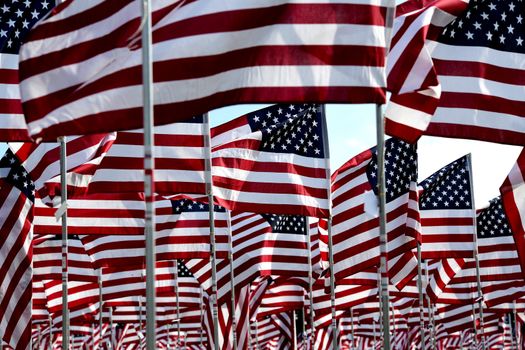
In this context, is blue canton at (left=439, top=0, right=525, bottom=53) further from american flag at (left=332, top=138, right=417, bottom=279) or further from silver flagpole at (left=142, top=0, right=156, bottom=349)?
american flag at (left=332, top=138, right=417, bottom=279)

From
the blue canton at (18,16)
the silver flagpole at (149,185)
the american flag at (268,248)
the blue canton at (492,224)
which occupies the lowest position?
the silver flagpole at (149,185)

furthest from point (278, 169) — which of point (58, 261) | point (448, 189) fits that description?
point (58, 261)

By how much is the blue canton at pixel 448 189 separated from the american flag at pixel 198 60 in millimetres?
14490

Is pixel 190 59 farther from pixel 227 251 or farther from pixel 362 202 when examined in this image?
pixel 227 251

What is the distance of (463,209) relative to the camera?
27.0 m

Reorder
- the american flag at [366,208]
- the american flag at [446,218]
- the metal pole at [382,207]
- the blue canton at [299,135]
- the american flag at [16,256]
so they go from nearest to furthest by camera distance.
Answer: the metal pole at [382,207]
the blue canton at [299,135]
the american flag at [16,256]
the american flag at [366,208]
the american flag at [446,218]

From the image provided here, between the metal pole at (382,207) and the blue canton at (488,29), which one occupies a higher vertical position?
the blue canton at (488,29)

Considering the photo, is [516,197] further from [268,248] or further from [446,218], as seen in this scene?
[268,248]

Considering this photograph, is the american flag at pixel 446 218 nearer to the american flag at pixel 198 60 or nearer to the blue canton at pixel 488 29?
the blue canton at pixel 488 29

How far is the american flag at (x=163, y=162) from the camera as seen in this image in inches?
747

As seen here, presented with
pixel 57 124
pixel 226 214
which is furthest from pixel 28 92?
pixel 226 214

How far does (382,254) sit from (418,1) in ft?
17.8

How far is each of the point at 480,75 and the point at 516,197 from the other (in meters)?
1.88

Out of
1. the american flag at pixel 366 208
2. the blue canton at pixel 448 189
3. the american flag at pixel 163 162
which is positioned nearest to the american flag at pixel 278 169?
the american flag at pixel 163 162
